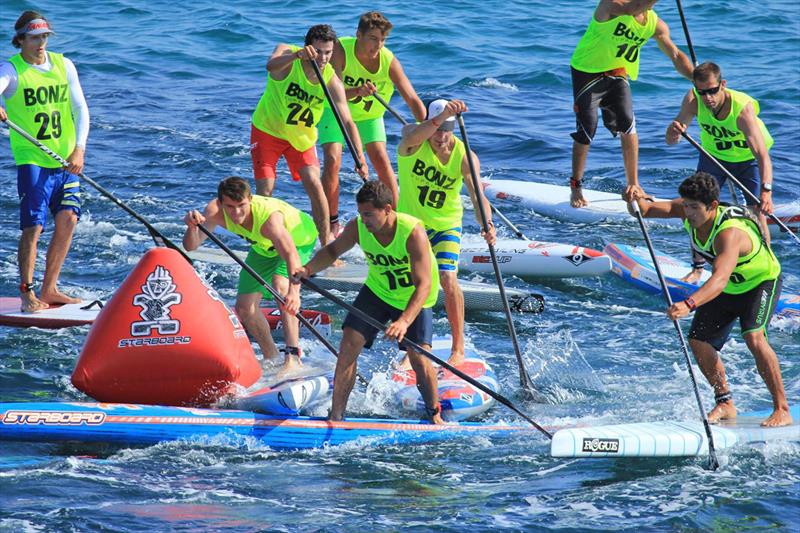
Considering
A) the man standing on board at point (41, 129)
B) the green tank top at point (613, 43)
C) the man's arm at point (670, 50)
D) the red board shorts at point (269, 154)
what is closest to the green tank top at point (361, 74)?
the red board shorts at point (269, 154)

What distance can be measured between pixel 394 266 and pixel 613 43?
465 cm

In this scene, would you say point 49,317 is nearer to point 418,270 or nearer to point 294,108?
point 294,108

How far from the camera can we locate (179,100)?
18.6 metres

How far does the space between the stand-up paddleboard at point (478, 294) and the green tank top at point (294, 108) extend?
1342 millimetres

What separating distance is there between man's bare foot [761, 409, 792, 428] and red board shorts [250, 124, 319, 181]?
4343mm

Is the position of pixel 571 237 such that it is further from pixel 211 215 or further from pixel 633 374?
pixel 211 215

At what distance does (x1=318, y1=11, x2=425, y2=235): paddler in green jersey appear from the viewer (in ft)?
32.7

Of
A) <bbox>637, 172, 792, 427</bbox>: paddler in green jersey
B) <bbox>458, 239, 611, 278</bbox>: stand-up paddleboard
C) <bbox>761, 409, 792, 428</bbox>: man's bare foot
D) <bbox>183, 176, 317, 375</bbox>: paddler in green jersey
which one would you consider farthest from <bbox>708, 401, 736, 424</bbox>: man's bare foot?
<bbox>458, 239, 611, 278</bbox>: stand-up paddleboard

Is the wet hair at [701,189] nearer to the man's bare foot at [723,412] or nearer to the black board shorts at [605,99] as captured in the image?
the man's bare foot at [723,412]

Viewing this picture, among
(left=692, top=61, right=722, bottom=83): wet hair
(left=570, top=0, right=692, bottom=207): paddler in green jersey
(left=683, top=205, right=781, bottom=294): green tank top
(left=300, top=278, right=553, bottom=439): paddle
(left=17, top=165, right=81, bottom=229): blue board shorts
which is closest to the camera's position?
(left=300, top=278, right=553, bottom=439): paddle

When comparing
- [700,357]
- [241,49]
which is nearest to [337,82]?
[700,357]

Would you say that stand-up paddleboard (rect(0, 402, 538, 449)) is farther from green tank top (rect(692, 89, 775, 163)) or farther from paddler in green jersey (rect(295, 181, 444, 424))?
green tank top (rect(692, 89, 775, 163))

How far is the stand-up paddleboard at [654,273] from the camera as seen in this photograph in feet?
33.9

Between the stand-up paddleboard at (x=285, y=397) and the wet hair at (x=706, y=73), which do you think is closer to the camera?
the stand-up paddleboard at (x=285, y=397)
